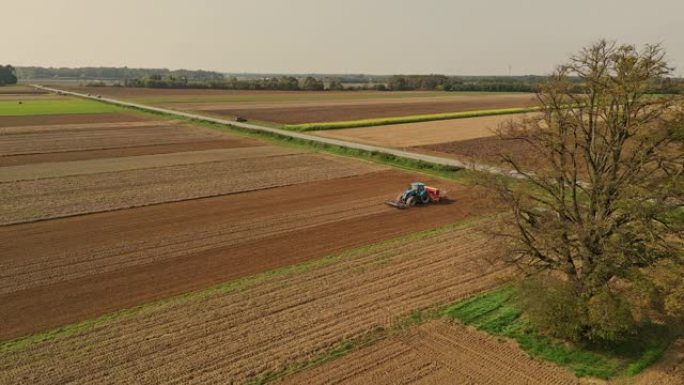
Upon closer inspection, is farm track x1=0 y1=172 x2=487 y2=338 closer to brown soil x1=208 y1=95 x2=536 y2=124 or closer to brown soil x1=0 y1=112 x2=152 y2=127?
brown soil x1=208 y1=95 x2=536 y2=124

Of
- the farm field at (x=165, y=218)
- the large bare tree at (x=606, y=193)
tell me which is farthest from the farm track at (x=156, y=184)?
the large bare tree at (x=606, y=193)

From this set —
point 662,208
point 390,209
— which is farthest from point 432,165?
point 662,208

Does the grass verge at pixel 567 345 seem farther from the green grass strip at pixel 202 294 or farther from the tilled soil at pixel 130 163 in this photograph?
the tilled soil at pixel 130 163

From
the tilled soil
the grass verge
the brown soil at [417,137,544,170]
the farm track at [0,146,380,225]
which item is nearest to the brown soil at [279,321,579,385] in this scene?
the grass verge

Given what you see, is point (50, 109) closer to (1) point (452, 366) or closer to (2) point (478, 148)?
(2) point (478, 148)

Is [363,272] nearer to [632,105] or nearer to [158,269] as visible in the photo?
[158,269]

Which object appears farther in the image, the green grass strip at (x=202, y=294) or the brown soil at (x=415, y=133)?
the brown soil at (x=415, y=133)
